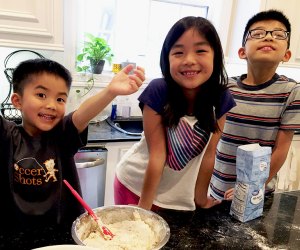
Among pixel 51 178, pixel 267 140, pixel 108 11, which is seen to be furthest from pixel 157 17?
pixel 51 178

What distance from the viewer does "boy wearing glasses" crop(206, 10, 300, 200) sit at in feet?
4.02

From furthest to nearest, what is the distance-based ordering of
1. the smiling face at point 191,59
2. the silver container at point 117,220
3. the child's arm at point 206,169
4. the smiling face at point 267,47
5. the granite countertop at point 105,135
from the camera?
the granite countertop at point 105,135
the smiling face at point 267,47
the child's arm at point 206,169
the smiling face at point 191,59
the silver container at point 117,220

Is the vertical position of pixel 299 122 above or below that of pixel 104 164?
above

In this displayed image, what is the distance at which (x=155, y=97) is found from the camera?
39.4 inches

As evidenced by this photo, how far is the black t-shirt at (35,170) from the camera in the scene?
3.12 ft

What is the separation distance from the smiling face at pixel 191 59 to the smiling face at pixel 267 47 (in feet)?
1.17

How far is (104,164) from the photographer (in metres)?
1.85

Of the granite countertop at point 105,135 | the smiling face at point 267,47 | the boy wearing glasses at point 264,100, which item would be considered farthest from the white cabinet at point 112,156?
the smiling face at point 267,47

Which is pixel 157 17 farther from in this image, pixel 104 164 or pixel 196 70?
pixel 196 70

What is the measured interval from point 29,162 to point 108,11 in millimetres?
1743

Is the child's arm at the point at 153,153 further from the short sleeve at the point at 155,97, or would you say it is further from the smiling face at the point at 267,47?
the smiling face at the point at 267,47

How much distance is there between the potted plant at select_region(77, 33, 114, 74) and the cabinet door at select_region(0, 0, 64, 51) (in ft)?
1.70

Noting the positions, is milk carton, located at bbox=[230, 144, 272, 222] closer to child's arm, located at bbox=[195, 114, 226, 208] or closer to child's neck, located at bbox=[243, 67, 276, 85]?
child's arm, located at bbox=[195, 114, 226, 208]

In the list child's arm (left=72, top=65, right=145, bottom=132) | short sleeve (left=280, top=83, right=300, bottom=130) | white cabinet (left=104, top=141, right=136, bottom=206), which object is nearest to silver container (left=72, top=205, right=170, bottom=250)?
child's arm (left=72, top=65, right=145, bottom=132)
